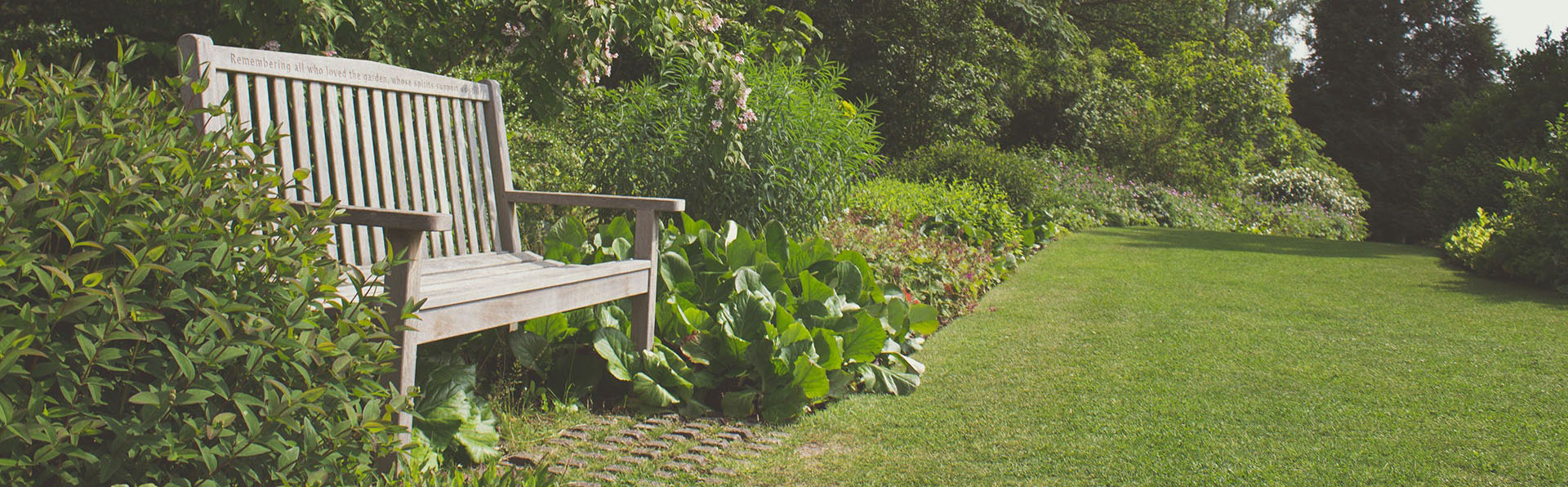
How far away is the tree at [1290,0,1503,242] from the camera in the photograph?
78.9 feet

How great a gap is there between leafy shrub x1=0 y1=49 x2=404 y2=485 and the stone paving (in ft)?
2.93

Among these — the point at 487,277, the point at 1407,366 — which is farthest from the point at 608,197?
the point at 1407,366

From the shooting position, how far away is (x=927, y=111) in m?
15.7

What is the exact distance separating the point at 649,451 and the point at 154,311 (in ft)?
4.92

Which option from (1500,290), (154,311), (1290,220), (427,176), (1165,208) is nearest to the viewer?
(154,311)

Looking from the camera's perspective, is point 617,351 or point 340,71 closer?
point 340,71

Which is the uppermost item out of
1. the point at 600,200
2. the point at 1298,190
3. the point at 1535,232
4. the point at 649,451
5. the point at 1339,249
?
the point at 600,200

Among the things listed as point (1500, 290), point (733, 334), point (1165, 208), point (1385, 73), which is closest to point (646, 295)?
point (733, 334)

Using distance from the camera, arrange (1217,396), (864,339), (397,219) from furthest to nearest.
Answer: (1217,396), (864,339), (397,219)

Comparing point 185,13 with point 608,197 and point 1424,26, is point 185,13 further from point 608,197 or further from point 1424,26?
point 1424,26

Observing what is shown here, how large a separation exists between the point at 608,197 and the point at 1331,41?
2686cm

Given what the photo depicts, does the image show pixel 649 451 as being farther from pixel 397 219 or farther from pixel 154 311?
pixel 154 311

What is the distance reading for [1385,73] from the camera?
980 inches

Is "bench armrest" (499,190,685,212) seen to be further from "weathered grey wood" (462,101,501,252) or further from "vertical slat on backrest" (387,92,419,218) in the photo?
"vertical slat on backrest" (387,92,419,218)
